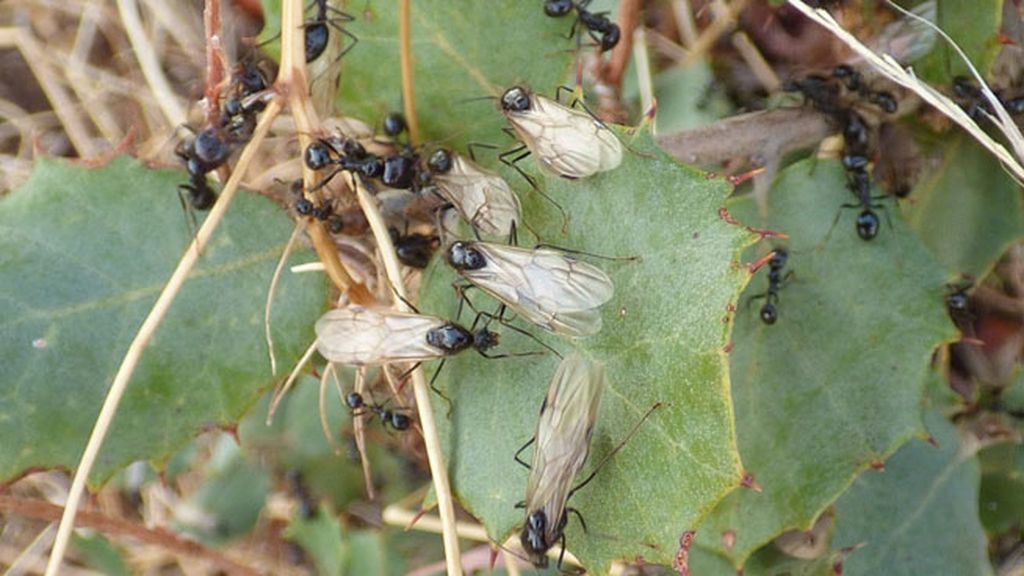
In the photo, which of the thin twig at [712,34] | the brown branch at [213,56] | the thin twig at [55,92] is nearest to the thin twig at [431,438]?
the brown branch at [213,56]

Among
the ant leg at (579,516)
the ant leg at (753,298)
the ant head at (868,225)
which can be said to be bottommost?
the ant leg at (579,516)

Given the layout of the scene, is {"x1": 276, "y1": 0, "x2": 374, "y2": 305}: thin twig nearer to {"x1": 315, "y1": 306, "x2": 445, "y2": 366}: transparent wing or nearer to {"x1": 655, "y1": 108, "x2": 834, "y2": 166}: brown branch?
{"x1": 315, "y1": 306, "x2": 445, "y2": 366}: transparent wing

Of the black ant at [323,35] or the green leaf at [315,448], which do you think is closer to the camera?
the black ant at [323,35]

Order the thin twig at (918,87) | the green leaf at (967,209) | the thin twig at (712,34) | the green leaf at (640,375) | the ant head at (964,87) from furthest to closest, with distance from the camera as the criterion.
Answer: the thin twig at (712,34) → the green leaf at (967,209) → the ant head at (964,87) → the thin twig at (918,87) → the green leaf at (640,375)

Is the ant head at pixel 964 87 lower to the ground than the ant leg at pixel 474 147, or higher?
higher

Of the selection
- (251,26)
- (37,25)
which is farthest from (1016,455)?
(37,25)

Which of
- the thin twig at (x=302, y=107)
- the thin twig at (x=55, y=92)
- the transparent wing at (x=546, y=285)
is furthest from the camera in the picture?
the thin twig at (x=55, y=92)

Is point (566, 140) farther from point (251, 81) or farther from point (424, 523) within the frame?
point (424, 523)

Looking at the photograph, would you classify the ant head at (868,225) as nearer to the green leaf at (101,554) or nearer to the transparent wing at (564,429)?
the transparent wing at (564,429)
